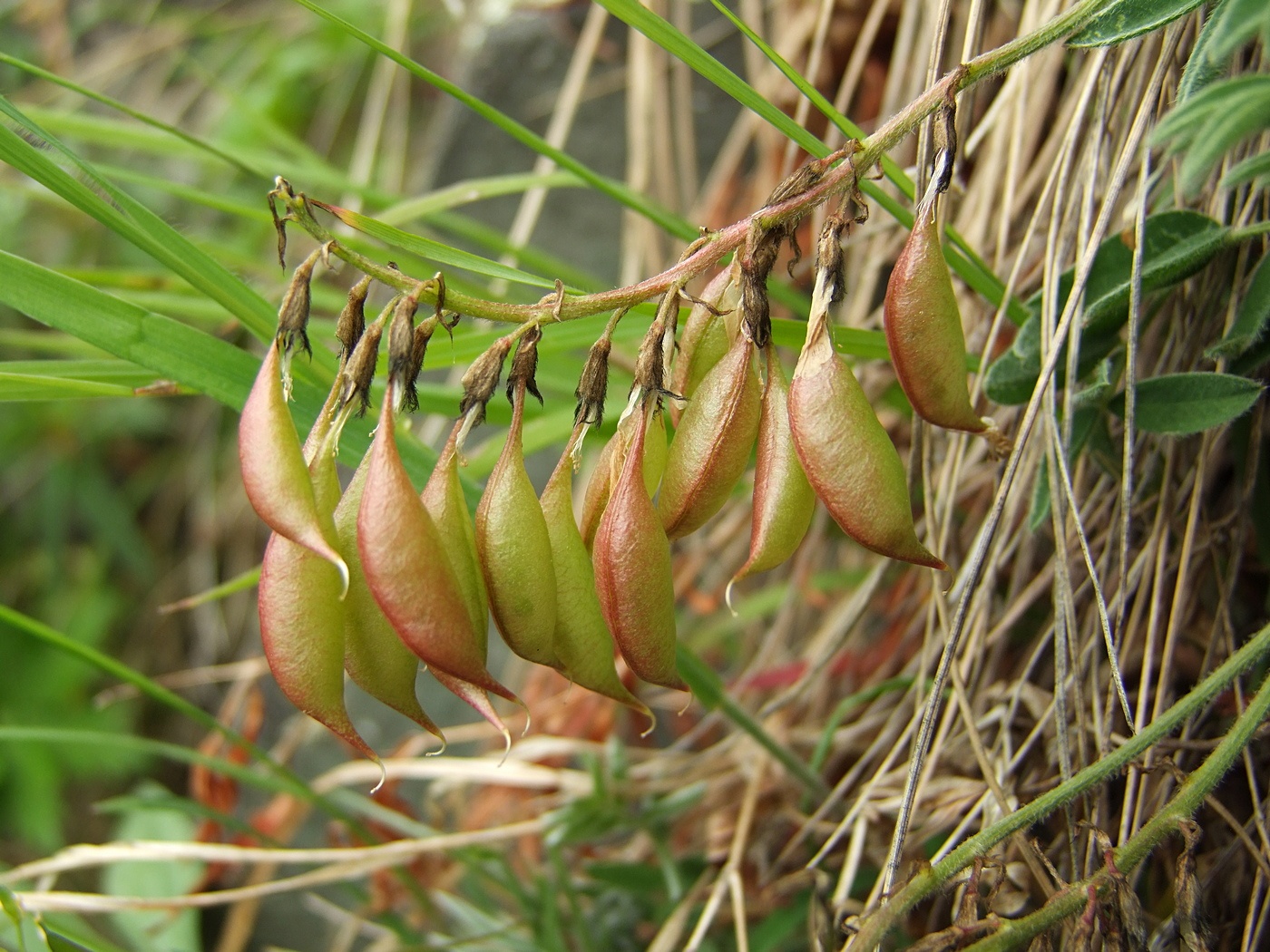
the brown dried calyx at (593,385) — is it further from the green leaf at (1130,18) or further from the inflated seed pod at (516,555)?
the green leaf at (1130,18)

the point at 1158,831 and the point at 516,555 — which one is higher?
the point at 516,555

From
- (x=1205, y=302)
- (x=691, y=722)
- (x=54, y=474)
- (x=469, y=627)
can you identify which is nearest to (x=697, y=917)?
(x=691, y=722)

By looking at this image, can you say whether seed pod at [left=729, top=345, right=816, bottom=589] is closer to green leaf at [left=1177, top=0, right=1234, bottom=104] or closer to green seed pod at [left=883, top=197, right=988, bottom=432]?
green seed pod at [left=883, top=197, right=988, bottom=432]

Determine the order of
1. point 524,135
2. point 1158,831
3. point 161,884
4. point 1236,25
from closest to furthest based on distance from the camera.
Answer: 1. point 1236,25
2. point 1158,831
3. point 524,135
4. point 161,884

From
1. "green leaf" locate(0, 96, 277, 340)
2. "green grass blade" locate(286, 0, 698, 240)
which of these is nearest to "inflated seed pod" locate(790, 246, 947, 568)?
"green grass blade" locate(286, 0, 698, 240)

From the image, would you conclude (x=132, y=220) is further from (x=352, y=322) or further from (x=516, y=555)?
(x=516, y=555)

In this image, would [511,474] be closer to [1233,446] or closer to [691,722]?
[1233,446]

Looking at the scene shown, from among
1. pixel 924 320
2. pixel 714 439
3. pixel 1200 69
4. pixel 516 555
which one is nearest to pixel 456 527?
pixel 516 555
